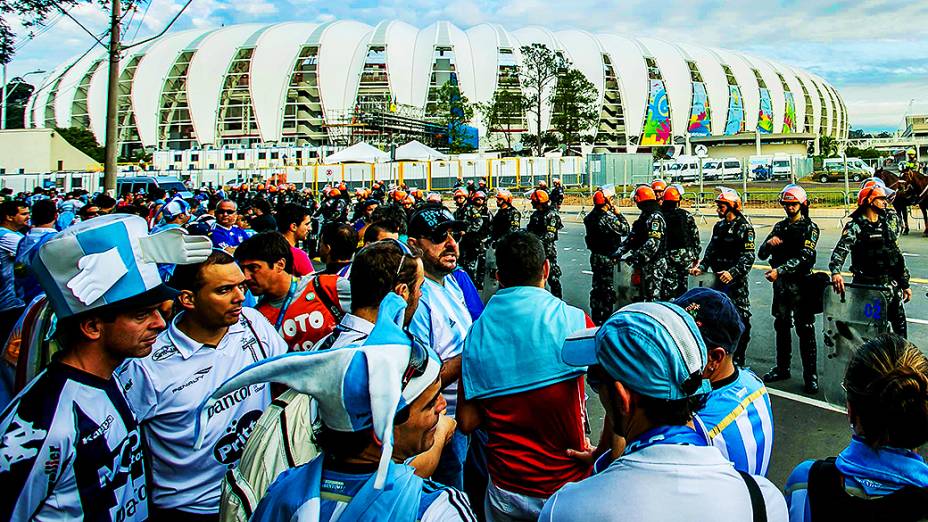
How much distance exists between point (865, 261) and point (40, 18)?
15.6 m

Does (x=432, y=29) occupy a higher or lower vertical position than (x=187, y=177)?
higher

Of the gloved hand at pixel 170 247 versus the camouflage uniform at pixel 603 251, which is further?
the camouflage uniform at pixel 603 251

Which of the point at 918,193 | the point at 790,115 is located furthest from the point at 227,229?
the point at 790,115

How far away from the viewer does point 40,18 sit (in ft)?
47.7

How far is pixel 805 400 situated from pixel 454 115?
75.4 m

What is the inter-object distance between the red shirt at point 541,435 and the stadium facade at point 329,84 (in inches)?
3221

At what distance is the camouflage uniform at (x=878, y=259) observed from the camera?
6457 millimetres

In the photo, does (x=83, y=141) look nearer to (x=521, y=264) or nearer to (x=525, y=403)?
(x=521, y=264)

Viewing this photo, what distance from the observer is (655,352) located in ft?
5.91

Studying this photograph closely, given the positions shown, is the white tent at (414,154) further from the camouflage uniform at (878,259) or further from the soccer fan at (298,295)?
the soccer fan at (298,295)

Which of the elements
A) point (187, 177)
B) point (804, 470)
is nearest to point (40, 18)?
point (804, 470)

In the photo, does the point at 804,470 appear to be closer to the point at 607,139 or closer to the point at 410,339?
the point at 410,339

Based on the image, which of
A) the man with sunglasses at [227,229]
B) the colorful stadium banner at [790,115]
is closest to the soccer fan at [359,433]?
the man with sunglasses at [227,229]

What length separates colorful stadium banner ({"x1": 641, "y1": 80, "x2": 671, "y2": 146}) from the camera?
9588cm
